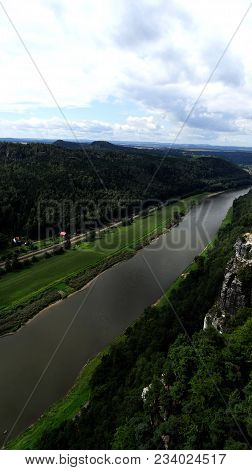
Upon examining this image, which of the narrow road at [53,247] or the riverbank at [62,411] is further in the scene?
the narrow road at [53,247]

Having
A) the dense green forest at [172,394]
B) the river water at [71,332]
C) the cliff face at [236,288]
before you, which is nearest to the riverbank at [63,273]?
the river water at [71,332]

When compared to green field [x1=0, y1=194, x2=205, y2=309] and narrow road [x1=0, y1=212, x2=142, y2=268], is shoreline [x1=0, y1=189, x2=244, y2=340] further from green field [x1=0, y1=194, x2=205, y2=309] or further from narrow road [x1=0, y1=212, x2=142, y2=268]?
narrow road [x1=0, y1=212, x2=142, y2=268]

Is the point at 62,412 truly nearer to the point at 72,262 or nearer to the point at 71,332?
the point at 71,332

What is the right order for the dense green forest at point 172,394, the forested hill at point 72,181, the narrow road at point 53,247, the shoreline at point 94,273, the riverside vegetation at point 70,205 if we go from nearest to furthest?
the dense green forest at point 172,394 → the shoreline at point 94,273 → the riverside vegetation at point 70,205 → the narrow road at point 53,247 → the forested hill at point 72,181

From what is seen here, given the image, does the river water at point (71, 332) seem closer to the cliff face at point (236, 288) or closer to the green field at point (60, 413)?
the green field at point (60, 413)
